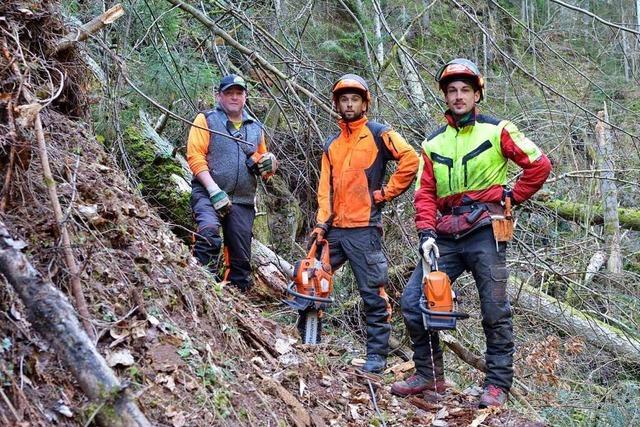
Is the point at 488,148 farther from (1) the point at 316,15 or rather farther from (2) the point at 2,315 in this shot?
(1) the point at 316,15

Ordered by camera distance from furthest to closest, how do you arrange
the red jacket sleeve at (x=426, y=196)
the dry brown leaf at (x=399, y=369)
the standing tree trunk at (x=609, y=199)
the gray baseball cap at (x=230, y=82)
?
the standing tree trunk at (x=609, y=199)
the gray baseball cap at (x=230, y=82)
the dry brown leaf at (x=399, y=369)
the red jacket sleeve at (x=426, y=196)

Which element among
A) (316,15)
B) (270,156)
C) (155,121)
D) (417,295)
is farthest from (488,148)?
(316,15)

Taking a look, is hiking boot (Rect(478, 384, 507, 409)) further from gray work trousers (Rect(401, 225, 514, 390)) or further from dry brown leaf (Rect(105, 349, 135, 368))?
dry brown leaf (Rect(105, 349, 135, 368))

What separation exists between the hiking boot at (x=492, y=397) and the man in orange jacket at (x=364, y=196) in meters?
0.90

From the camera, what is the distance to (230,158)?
6.23 metres

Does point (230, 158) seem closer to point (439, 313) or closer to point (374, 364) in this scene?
point (374, 364)

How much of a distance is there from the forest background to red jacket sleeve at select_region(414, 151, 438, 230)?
3.61 ft

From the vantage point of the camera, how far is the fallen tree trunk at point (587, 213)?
860cm

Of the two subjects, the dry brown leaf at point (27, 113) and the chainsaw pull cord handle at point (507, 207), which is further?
the chainsaw pull cord handle at point (507, 207)

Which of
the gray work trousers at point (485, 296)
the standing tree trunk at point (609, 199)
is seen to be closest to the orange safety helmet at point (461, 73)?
the gray work trousers at point (485, 296)

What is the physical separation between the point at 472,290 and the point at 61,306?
239 inches

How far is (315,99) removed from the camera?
5934 mm

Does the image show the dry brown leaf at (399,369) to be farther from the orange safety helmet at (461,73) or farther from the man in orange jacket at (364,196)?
the orange safety helmet at (461,73)

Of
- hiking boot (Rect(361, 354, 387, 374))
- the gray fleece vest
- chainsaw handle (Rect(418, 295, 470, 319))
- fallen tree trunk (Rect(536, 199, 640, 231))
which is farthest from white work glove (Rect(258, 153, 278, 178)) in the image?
fallen tree trunk (Rect(536, 199, 640, 231))
